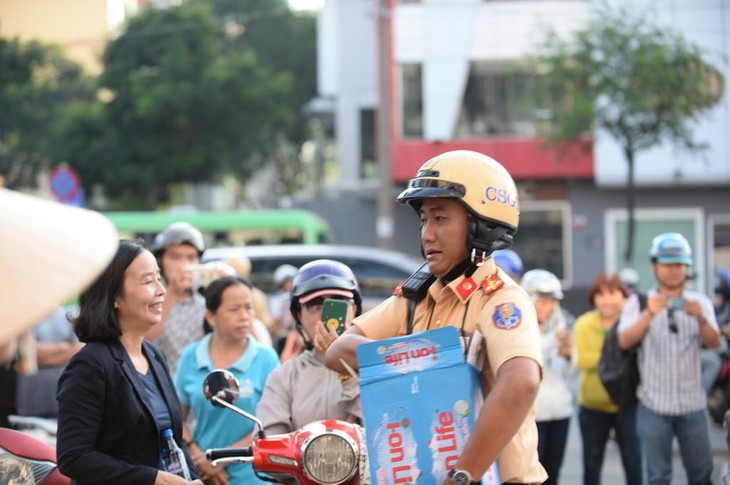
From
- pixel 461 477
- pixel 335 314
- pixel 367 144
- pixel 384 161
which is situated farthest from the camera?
pixel 367 144

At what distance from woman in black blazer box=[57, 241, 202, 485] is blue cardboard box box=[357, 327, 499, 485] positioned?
1.07 metres

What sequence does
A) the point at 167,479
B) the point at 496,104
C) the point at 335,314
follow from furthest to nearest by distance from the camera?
the point at 496,104
the point at 335,314
the point at 167,479

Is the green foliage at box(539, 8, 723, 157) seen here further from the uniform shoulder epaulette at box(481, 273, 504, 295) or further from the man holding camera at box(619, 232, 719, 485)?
the uniform shoulder epaulette at box(481, 273, 504, 295)

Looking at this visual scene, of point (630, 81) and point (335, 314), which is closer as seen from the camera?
point (335, 314)

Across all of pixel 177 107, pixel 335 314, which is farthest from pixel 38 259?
pixel 177 107

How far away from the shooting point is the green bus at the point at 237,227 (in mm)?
24734

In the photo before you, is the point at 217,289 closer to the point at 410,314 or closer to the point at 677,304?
the point at 410,314

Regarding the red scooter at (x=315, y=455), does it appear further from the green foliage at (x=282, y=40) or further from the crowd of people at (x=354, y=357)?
the green foliage at (x=282, y=40)

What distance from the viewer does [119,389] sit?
3846 mm

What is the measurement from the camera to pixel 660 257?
715 centimetres

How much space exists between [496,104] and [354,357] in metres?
28.2

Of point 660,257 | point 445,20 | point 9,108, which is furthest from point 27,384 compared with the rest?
point 9,108

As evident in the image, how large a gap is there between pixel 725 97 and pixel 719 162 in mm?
1822

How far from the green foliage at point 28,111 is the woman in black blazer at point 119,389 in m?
32.8
